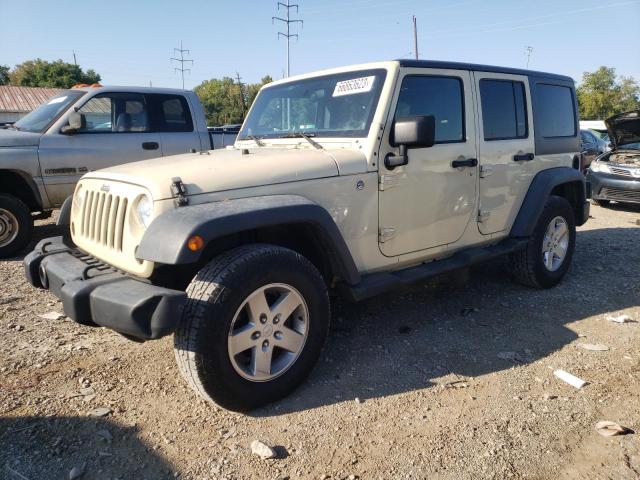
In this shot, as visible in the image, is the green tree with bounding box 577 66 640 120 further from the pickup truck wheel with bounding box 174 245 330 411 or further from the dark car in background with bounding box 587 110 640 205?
the pickup truck wheel with bounding box 174 245 330 411

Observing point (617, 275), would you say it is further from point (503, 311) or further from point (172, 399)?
point (172, 399)

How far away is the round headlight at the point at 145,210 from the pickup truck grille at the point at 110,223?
0.02m

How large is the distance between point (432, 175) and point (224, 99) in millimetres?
68533

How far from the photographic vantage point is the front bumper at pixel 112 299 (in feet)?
7.30

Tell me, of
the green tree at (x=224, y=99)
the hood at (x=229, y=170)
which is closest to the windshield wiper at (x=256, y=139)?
the hood at (x=229, y=170)

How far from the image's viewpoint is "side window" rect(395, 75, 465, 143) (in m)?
3.35

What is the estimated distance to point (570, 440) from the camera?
8.17 ft

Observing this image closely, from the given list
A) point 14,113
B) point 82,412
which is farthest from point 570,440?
point 14,113

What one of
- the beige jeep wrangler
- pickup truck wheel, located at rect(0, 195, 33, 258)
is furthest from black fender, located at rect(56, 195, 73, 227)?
pickup truck wheel, located at rect(0, 195, 33, 258)

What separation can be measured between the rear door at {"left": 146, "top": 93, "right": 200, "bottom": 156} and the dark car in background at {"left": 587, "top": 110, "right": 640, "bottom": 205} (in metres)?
7.32

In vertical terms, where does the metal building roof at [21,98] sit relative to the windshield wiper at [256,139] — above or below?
above

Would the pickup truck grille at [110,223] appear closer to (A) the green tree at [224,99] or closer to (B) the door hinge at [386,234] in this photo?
(B) the door hinge at [386,234]

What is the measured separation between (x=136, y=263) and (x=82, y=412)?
35.5 inches

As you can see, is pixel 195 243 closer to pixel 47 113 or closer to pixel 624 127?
pixel 47 113
